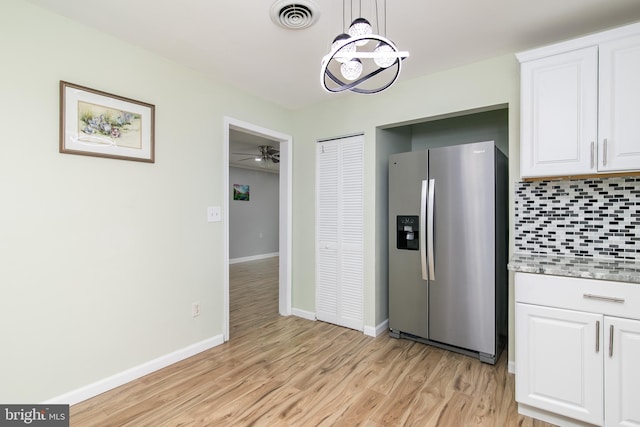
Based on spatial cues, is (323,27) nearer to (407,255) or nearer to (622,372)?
Answer: (407,255)

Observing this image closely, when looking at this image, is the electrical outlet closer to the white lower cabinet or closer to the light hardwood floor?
the light hardwood floor

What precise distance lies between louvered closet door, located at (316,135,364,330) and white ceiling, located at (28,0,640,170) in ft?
3.24

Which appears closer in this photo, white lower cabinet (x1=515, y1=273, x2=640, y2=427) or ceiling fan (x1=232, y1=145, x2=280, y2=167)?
white lower cabinet (x1=515, y1=273, x2=640, y2=427)

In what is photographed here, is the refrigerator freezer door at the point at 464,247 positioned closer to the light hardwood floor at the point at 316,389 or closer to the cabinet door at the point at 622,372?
the light hardwood floor at the point at 316,389

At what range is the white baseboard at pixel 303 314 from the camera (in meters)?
3.56

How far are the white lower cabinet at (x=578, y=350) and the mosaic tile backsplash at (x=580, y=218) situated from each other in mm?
622

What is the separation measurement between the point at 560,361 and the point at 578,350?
0.11 meters

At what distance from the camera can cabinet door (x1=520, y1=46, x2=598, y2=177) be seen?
74.5 inches

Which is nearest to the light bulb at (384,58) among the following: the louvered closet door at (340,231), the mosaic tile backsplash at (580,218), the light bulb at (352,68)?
the light bulb at (352,68)

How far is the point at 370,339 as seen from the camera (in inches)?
119

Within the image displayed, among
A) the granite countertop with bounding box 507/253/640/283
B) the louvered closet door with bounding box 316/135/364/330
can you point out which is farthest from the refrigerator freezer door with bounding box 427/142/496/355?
the louvered closet door with bounding box 316/135/364/330

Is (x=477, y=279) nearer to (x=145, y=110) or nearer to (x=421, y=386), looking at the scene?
(x=421, y=386)

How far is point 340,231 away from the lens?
335cm

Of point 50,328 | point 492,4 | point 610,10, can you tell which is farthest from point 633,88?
point 50,328
